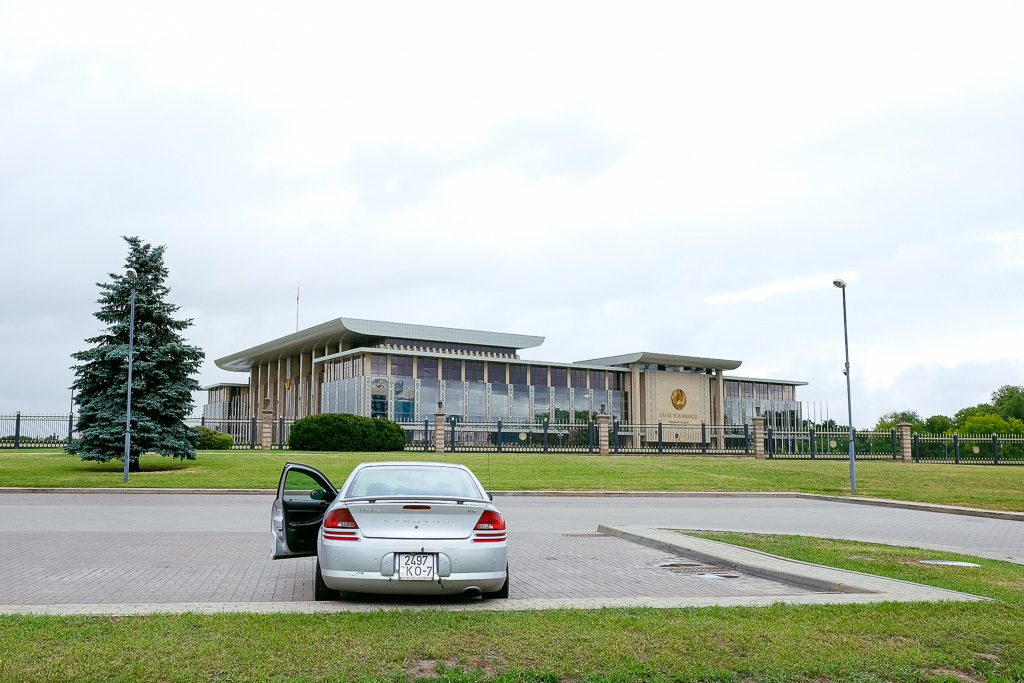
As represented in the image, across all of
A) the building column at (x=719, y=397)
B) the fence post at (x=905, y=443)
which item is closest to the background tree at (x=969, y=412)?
Result: the building column at (x=719, y=397)

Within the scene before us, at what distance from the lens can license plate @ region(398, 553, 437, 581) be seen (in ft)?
24.2

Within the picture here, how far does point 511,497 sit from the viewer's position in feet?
79.7

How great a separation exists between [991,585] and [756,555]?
117 inches

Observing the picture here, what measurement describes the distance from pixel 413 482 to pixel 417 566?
1116mm

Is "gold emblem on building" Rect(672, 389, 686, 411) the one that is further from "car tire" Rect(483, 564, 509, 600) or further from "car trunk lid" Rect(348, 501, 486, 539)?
"car trunk lid" Rect(348, 501, 486, 539)

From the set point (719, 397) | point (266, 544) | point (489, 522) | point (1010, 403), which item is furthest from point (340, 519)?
point (1010, 403)

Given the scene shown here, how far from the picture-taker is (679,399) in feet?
241

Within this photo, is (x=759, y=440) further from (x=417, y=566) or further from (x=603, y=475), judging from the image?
(x=417, y=566)

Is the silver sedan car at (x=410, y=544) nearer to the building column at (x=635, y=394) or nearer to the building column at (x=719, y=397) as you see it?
the building column at (x=635, y=394)

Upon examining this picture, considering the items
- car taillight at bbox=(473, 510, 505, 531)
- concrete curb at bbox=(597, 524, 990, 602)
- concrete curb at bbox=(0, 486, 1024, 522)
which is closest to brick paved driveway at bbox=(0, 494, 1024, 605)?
concrete curb at bbox=(597, 524, 990, 602)

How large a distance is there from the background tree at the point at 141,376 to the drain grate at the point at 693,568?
23.9m

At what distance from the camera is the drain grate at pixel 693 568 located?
10.6 metres

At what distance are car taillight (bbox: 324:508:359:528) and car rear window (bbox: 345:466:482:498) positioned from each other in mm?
255

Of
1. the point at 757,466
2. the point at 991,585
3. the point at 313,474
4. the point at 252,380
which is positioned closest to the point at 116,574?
the point at 313,474
